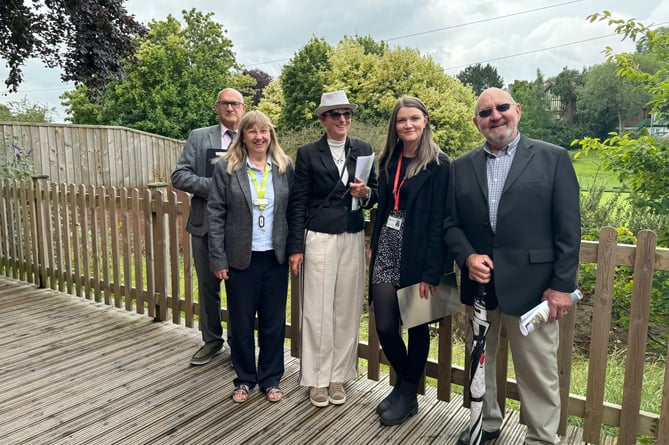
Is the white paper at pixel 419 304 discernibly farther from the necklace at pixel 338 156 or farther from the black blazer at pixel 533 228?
the necklace at pixel 338 156

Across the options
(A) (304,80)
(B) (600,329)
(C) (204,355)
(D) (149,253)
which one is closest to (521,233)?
(B) (600,329)

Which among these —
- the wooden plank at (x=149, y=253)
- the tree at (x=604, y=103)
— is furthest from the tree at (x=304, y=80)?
the wooden plank at (x=149, y=253)

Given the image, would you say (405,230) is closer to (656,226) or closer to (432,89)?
(656,226)

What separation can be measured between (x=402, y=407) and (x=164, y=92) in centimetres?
2410

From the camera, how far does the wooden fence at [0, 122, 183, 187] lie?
10.1 metres

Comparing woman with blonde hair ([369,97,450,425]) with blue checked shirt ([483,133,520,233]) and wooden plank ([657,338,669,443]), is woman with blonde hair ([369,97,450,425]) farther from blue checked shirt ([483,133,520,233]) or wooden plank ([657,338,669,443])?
wooden plank ([657,338,669,443])

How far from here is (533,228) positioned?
2254 mm

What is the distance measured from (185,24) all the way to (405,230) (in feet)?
97.4

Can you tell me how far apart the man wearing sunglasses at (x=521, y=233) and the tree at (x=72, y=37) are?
25.7ft

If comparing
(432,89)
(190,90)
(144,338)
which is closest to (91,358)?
(144,338)

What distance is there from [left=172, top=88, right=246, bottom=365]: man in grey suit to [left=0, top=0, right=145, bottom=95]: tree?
578 cm

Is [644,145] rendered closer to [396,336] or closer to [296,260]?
[396,336]

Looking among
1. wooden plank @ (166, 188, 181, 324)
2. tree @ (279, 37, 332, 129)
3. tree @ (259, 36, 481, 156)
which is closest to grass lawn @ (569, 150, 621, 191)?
wooden plank @ (166, 188, 181, 324)

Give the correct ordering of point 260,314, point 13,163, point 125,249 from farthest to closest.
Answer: point 13,163, point 125,249, point 260,314
